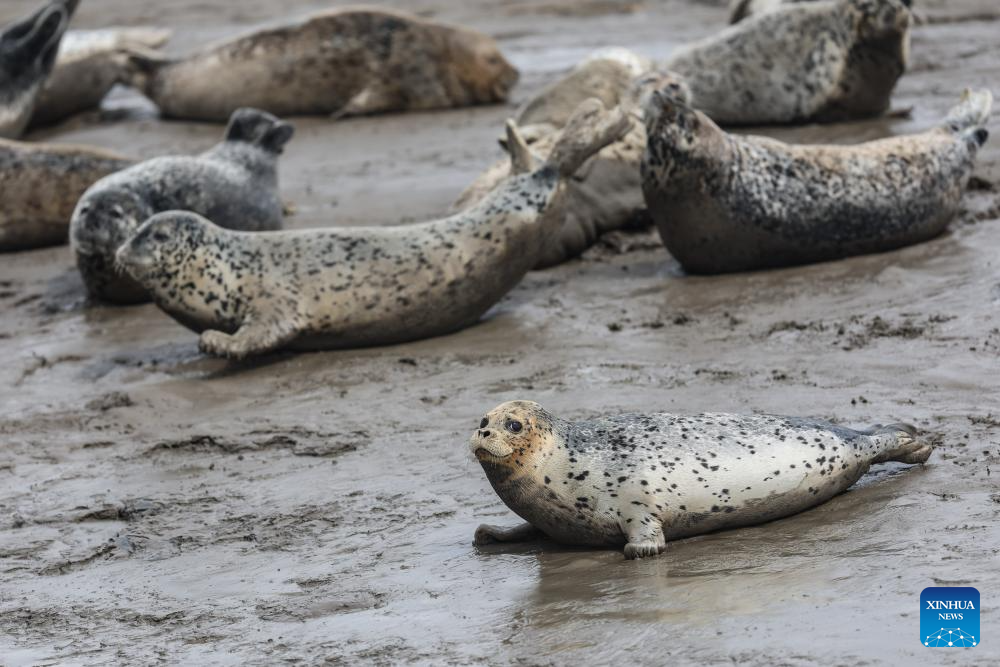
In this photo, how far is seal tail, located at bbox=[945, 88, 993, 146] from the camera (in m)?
7.16

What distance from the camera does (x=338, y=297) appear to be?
615 cm

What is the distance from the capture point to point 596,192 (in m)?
7.46

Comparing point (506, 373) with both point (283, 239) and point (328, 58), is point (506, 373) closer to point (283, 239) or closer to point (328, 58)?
point (283, 239)

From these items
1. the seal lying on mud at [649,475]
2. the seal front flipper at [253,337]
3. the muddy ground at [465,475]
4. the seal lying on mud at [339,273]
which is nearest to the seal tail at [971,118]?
the muddy ground at [465,475]

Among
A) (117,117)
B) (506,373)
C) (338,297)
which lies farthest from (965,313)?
(117,117)

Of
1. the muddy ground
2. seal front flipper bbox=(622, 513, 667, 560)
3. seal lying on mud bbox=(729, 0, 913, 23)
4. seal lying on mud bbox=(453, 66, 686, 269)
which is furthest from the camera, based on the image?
seal lying on mud bbox=(729, 0, 913, 23)

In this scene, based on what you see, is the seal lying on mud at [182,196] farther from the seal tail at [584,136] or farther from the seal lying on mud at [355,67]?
the seal lying on mud at [355,67]

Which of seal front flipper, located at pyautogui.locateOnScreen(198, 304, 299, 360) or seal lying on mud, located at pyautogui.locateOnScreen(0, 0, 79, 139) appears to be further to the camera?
seal lying on mud, located at pyautogui.locateOnScreen(0, 0, 79, 139)

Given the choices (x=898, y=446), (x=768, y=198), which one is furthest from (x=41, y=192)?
(x=898, y=446)

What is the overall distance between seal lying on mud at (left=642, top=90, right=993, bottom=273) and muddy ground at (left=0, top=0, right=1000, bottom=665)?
13cm

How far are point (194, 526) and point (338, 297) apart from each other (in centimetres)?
182

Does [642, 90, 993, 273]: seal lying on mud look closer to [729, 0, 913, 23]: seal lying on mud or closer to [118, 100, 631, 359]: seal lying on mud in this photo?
[118, 100, 631, 359]: seal lying on mud

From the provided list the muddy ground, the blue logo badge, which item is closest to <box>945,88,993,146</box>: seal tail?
the muddy ground

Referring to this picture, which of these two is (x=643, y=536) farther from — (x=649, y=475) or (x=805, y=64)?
(x=805, y=64)
